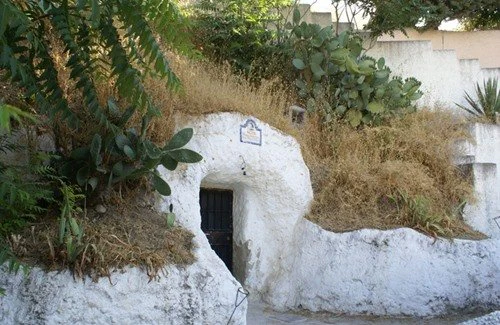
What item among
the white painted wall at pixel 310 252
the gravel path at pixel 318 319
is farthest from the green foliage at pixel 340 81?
the gravel path at pixel 318 319

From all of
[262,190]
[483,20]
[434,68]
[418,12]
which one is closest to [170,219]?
[262,190]

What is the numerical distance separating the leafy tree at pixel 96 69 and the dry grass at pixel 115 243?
0.37 m

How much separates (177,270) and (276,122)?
296 centimetres

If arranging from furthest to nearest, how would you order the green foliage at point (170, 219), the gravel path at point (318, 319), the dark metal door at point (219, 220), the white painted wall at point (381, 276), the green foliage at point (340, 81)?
1. the green foliage at point (340, 81)
2. the dark metal door at point (219, 220)
3. the white painted wall at point (381, 276)
4. the gravel path at point (318, 319)
5. the green foliage at point (170, 219)

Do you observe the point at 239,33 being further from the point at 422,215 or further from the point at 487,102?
the point at 487,102

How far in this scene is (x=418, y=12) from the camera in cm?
1190

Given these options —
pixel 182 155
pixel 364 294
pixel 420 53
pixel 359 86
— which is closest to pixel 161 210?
pixel 182 155

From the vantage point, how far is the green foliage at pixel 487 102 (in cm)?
1109

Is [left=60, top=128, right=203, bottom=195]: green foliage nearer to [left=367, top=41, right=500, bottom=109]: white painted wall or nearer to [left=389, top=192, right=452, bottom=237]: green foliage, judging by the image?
[left=389, top=192, right=452, bottom=237]: green foliage

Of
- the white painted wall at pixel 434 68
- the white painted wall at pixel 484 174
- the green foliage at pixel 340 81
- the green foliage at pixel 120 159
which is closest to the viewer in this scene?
the green foliage at pixel 120 159

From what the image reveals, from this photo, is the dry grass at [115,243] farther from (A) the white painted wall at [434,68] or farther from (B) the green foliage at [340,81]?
(A) the white painted wall at [434,68]

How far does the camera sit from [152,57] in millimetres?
5277

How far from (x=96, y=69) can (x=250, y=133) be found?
2525mm

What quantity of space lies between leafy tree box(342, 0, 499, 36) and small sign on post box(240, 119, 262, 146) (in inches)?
173
